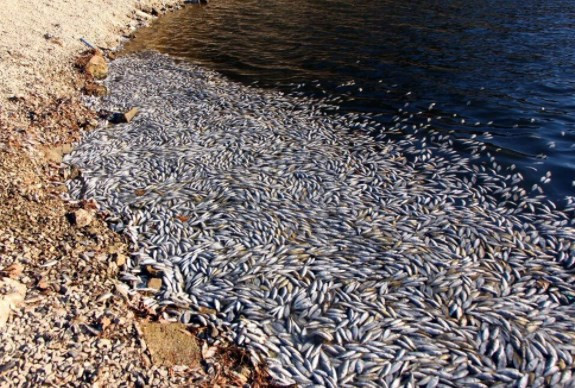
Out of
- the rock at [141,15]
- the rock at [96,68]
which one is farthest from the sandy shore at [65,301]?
the rock at [141,15]

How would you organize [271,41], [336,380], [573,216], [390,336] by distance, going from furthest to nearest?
1. [271,41]
2. [573,216]
3. [390,336]
4. [336,380]

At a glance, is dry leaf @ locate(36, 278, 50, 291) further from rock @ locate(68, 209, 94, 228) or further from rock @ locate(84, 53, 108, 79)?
rock @ locate(84, 53, 108, 79)

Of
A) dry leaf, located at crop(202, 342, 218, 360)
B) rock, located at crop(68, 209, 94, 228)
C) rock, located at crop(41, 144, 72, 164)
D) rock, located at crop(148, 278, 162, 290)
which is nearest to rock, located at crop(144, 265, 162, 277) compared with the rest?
rock, located at crop(148, 278, 162, 290)

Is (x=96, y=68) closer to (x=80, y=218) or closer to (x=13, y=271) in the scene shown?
(x=80, y=218)

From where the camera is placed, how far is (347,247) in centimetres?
862

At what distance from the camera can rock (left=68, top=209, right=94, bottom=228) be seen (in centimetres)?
918

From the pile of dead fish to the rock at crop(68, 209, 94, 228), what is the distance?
1.72ft

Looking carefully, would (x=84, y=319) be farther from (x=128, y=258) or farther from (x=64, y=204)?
(x=64, y=204)

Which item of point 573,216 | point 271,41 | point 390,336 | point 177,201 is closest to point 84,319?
point 177,201

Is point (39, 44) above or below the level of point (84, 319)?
above

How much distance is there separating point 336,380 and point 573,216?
6.93 meters

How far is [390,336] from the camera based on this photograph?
6.71m

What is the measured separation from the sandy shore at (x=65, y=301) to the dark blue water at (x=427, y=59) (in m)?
9.10

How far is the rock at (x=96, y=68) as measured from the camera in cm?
1867
